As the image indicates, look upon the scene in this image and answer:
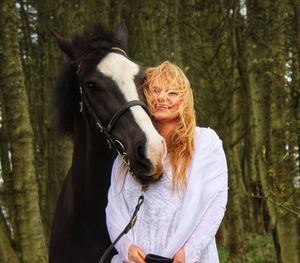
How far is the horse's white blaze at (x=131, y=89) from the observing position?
11.4 feet

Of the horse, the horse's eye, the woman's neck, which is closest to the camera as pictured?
the woman's neck

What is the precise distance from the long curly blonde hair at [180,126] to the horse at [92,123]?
0.25 metres

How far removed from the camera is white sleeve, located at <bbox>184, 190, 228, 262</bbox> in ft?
11.2

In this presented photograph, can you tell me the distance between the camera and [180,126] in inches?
143

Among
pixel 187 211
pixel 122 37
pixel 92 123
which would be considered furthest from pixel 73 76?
pixel 187 211

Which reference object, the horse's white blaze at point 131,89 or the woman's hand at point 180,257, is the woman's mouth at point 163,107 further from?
the woman's hand at point 180,257

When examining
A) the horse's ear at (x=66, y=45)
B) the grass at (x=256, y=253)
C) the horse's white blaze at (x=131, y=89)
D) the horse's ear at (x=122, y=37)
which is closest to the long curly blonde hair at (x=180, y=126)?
the horse's white blaze at (x=131, y=89)

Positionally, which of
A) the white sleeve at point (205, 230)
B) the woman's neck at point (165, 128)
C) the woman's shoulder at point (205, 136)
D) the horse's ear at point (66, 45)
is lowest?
the white sleeve at point (205, 230)

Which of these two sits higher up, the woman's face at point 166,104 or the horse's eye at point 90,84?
the horse's eye at point 90,84

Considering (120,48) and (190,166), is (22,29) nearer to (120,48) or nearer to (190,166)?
(120,48)

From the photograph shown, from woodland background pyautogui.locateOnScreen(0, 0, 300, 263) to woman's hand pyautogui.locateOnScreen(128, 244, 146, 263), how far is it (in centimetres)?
279

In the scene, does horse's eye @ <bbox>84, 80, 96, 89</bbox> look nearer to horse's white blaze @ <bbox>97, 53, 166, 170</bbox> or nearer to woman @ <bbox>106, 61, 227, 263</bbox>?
horse's white blaze @ <bbox>97, 53, 166, 170</bbox>

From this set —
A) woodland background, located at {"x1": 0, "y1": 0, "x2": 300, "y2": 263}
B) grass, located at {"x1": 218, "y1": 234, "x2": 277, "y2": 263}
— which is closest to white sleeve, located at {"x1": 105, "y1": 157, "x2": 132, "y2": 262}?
woodland background, located at {"x1": 0, "y1": 0, "x2": 300, "y2": 263}

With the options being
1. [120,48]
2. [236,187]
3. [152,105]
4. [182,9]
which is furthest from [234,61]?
[152,105]
